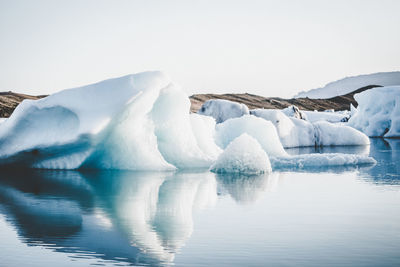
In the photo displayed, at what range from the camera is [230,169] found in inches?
306

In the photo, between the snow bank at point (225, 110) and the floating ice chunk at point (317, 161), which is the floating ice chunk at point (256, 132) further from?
the snow bank at point (225, 110)

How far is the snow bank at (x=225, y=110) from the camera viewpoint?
20.3m

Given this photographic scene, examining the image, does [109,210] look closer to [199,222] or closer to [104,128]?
[199,222]

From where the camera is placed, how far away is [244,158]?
7617 mm

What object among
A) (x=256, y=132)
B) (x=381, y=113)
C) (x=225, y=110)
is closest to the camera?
(x=256, y=132)

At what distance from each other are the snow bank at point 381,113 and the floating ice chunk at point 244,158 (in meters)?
19.7

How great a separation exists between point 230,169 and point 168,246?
15.7 feet

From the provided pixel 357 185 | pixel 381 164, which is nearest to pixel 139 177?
pixel 357 185

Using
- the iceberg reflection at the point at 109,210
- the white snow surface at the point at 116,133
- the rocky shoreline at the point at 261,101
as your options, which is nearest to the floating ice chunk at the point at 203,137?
the white snow surface at the point at 116,133

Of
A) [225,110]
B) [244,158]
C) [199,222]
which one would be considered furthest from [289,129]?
[199,222]

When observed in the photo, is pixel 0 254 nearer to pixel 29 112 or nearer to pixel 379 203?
pixel 379 203

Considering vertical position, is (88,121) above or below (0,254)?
above

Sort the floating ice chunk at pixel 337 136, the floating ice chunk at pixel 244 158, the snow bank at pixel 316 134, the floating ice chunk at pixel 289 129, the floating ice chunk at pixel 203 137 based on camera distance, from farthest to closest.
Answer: the floating ice chunk at pixel 337 136
the snow bank at pixel 316 134
the floating ice chunk at pixel 289 129
the floating ice chunk at pixel 203 137
the floating ice chunk at pixel 244 158

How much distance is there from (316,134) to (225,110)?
397 centimetres
